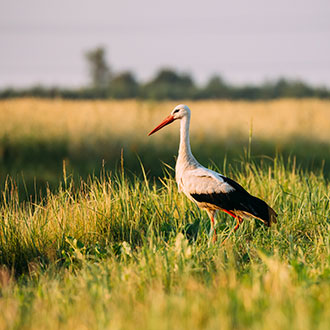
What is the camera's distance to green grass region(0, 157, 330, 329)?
98.3 inches

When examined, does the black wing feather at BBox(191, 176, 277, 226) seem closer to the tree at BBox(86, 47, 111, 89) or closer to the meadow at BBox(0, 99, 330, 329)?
the meadow at BBox(0, 99, 330, 329)

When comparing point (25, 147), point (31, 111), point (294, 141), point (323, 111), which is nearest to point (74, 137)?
point (25, 147)

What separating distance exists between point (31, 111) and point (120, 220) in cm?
1045

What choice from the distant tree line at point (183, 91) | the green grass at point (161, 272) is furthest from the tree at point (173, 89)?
the green grass at point (161, 272)

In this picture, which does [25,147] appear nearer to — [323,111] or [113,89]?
[323,111]

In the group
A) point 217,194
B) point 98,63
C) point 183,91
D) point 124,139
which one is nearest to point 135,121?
point 124,139

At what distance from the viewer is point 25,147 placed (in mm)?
10180

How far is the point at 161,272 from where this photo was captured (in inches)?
124

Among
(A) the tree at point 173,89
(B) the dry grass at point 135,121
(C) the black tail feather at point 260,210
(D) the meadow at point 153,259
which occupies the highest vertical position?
(A) the tree at point 173,89

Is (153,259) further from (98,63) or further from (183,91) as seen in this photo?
(98,63)

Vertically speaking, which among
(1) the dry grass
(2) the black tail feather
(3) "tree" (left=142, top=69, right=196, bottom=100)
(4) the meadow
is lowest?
(4) the meadow

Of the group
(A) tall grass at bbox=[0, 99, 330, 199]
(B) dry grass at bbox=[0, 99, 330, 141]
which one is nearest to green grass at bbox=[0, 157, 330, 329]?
(A) tall grass at bbox=[0, 99, 330, 199]

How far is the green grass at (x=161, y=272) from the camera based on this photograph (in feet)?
8.19

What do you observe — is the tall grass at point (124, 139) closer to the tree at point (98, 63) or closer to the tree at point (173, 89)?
the tree at point (173, 89)
